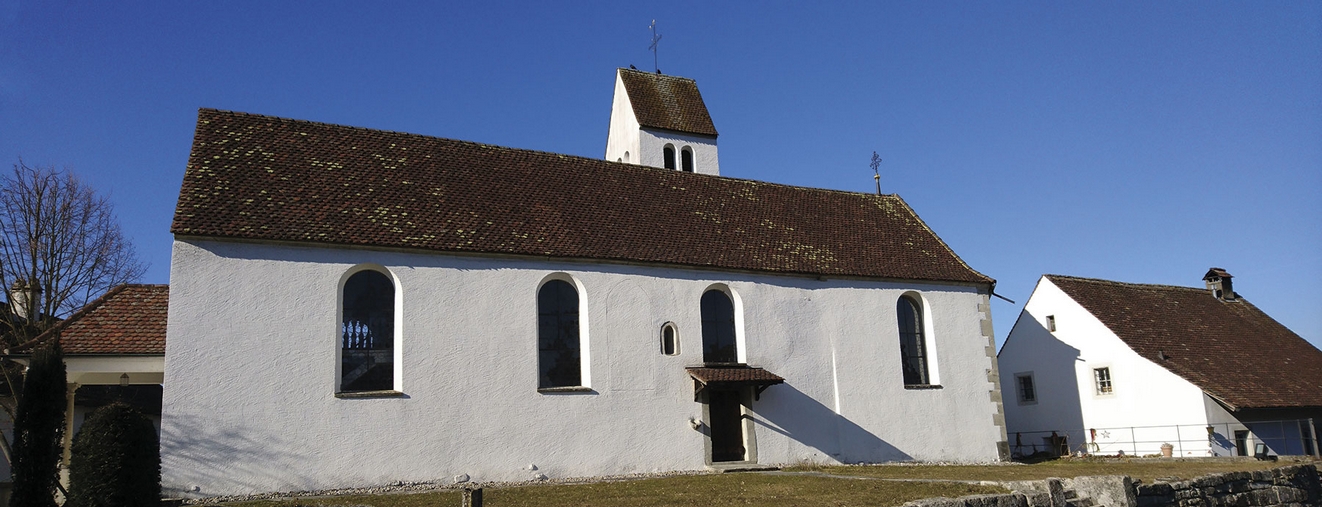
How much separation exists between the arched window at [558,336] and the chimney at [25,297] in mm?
14611

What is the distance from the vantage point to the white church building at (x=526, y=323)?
1703 centimetres

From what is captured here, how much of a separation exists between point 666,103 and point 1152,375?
18.2 m

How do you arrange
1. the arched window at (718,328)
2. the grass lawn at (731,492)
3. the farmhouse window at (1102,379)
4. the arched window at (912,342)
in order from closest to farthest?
the grass lawn at (731,492), the arched window at (718,328), the arched window at (912,342), the farmhouse window at (1102,379)

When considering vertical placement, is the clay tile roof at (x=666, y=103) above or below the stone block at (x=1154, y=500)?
above

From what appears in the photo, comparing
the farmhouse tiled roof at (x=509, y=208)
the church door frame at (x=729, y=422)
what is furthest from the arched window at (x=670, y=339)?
the farmhouse tiled roof at (x=509, y=208)

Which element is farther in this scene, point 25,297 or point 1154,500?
point 25,297

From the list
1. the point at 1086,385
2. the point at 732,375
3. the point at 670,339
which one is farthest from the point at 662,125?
the point at 1086,385

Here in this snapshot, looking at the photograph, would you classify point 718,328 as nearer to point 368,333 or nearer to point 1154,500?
point 368,333

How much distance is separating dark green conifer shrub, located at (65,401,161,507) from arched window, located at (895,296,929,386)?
17.0 metres

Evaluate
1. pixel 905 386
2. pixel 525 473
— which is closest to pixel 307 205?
pixel 525 473

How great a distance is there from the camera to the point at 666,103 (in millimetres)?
32781

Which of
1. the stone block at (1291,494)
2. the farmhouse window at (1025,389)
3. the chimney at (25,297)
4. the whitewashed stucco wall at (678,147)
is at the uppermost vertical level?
Result: the whitewashed stucco wall at (678,147)

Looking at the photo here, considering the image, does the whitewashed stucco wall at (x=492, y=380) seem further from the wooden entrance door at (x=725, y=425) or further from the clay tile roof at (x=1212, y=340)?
the clay tile roof at (x=1212, y=340)

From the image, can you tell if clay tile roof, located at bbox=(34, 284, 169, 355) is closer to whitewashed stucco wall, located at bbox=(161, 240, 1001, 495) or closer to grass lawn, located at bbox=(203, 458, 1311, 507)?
whitewashed stucco wall, located at bbox=(161, 240, 1001, 495)
